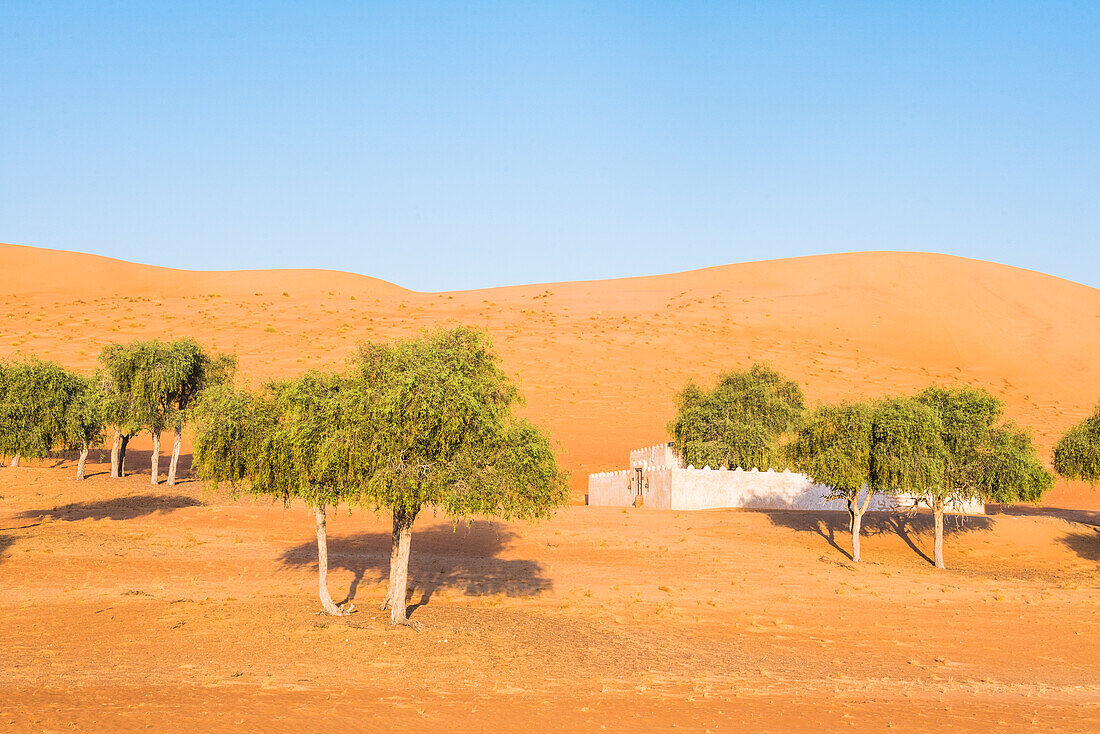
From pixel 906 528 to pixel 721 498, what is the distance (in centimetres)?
765

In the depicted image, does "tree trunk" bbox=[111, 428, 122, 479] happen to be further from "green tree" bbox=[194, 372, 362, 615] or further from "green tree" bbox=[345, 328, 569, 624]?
"green tree" bbox=[345, 328, 569, 624]

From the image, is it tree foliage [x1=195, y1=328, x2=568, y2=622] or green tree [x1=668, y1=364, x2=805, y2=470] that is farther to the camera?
green tree [x1=668, y1=364, x2=805, y2=470]

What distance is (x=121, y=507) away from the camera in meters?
33.2

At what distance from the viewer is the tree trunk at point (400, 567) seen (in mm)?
17438

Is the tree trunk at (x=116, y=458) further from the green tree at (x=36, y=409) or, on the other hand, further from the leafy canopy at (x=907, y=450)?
the leafy canopy at (x=907, y=450)

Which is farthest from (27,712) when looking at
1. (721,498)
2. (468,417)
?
(721,498)

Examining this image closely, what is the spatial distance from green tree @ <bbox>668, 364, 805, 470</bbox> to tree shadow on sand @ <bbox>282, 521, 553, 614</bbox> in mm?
14886

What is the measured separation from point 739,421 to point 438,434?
31.3 metres

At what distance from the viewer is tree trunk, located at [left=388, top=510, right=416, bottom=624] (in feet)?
57.2

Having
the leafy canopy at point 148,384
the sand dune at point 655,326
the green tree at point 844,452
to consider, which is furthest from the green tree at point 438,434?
the sand dune at point 655,326

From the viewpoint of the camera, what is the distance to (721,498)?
126 feet

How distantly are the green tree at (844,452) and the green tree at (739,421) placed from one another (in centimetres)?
1099

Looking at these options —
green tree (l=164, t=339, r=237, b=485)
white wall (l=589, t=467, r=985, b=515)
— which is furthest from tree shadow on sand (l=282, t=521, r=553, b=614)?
green tree (l=164, t=339, r=237, b=485)

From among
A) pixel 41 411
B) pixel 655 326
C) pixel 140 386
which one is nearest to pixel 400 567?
pixel 41 411
